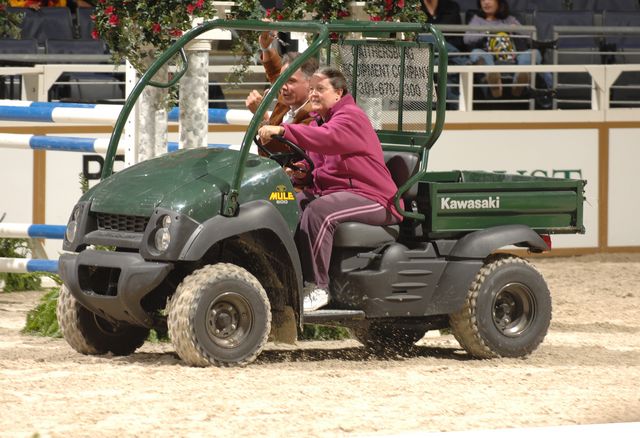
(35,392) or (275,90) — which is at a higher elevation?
(275,90)

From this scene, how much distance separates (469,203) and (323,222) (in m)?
0.81

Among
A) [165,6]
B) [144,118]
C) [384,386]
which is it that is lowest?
[384,386]

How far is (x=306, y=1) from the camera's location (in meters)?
9.29

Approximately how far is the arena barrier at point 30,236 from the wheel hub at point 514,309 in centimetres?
308

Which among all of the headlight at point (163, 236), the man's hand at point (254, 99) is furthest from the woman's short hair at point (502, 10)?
the headlight at point (163, 236)

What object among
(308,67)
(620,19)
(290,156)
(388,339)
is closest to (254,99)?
(308,67)

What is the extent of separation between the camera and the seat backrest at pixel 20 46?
43.9 feet

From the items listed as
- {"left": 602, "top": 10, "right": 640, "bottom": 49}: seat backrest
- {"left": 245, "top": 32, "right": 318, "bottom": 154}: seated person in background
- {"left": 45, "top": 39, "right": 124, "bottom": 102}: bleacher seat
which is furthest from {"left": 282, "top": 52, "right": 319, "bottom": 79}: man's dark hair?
{"left": 602, "top": 10, "right": 640, "bottom": 49}: seat backrest

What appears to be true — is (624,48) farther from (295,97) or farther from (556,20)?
(295,97)

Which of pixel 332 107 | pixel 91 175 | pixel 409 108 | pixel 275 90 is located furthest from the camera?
pixel 91 175

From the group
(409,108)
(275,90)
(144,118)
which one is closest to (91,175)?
(144,118)

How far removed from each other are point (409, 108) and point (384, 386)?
191 centimetres

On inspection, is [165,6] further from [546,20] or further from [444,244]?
[546,20]

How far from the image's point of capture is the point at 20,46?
44.1ft
